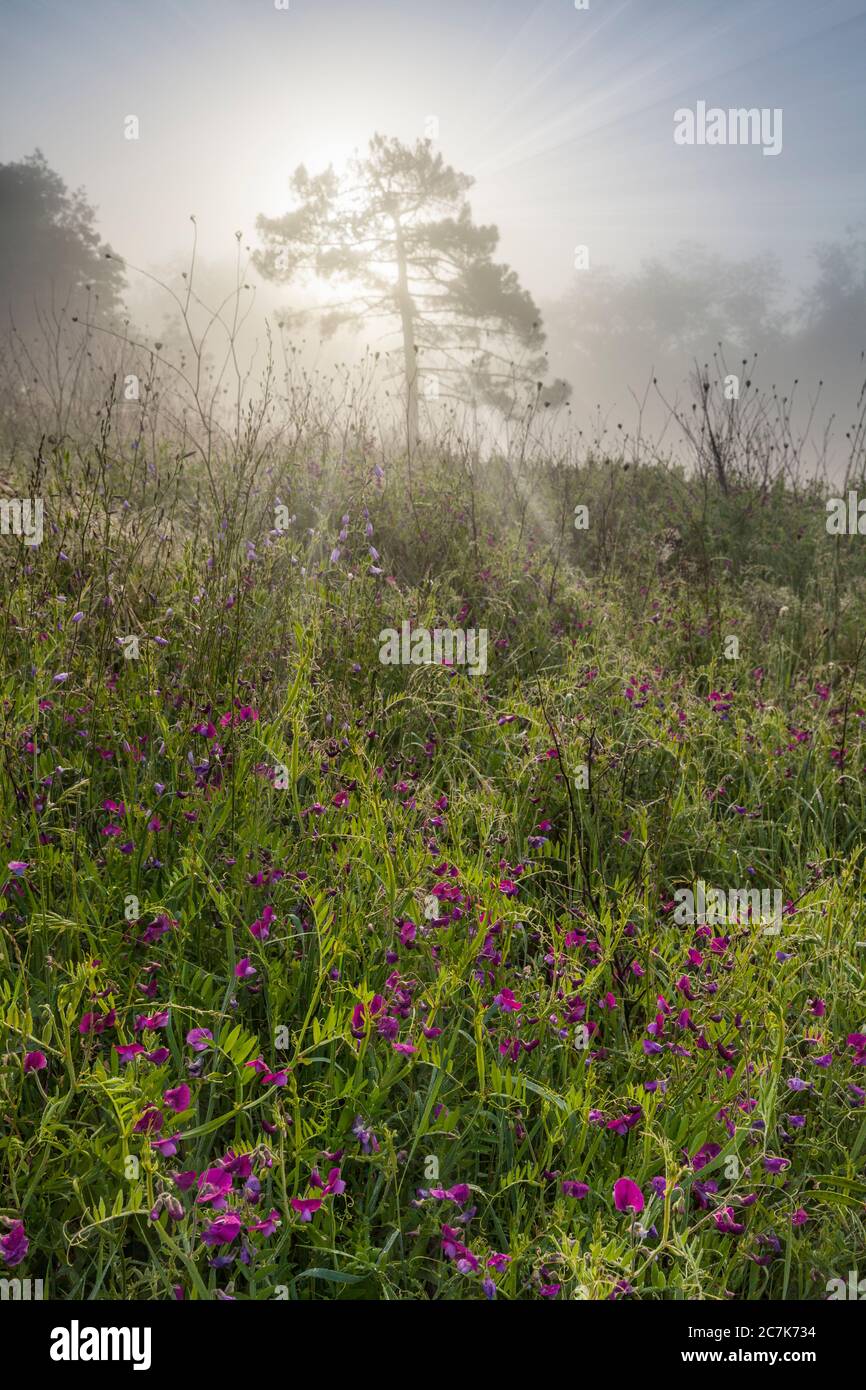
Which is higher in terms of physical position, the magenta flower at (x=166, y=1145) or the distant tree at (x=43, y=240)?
the distant tree at (x=43, y=240)

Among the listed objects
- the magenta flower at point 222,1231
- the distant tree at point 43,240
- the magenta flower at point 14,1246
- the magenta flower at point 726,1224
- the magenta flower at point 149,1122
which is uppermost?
the distant tree at point 43,240

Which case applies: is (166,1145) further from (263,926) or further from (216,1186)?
(263,926)

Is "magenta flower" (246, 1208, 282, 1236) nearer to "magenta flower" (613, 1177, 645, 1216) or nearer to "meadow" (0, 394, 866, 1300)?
"meadow" (0, 394, 866, 1300)

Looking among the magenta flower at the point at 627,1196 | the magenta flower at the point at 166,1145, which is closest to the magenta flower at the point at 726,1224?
the magenta flower at the point at 627,1196

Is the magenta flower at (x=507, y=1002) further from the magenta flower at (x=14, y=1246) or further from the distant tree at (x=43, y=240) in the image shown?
the distant tree at (x=43, y=240)

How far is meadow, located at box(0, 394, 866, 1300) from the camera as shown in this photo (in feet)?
5.03

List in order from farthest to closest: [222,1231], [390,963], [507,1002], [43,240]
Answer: [43,240]
[390,963]
[507,1002]
[222,1231]

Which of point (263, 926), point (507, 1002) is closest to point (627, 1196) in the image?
point (507, 1002)

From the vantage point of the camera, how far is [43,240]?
2628cm

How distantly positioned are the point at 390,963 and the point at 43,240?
30.6 m

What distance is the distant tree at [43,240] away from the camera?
1009 inches

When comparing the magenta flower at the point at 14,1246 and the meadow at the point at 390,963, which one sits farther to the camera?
the meadow at the point at 390,963

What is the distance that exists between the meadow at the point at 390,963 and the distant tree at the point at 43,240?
26554 mm

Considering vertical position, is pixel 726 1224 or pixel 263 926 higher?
pixel 263 926
